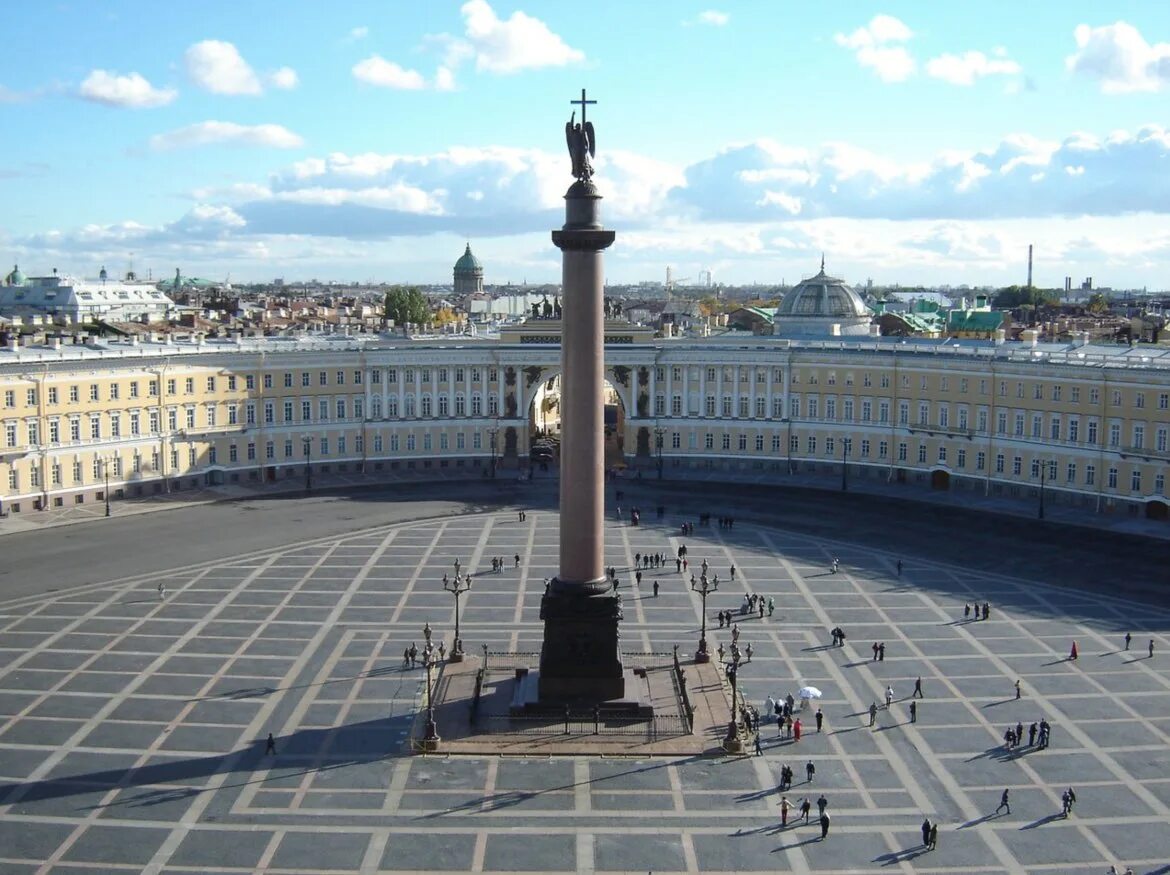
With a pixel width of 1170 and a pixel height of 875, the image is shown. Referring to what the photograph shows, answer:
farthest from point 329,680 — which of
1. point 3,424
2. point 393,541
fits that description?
point 3,424

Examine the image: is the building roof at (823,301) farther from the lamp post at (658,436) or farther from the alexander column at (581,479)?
the alexander column at (581,479)

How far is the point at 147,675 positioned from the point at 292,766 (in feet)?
33.5

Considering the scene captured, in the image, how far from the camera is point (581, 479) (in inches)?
1501

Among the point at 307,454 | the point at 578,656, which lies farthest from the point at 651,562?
the point at 307,454

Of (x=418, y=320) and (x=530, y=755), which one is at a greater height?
(x=418, y=320)

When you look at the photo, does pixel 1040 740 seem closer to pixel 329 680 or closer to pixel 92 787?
pixel 329 680

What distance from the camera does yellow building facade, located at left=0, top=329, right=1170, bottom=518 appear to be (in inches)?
2827

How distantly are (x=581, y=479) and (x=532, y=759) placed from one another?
27.9ft

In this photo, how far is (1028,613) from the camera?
51.3m

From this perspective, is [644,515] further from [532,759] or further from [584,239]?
[532,759]

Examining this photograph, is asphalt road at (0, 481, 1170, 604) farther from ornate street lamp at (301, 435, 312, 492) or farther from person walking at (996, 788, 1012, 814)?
person walking at (996, 788, 1012, 814)

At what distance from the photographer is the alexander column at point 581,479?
37594 millimetres

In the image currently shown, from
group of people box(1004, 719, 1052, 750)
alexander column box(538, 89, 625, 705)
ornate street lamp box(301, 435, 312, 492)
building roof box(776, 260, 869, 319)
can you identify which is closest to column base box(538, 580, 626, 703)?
alexander column box(538, 89, 625, 705)

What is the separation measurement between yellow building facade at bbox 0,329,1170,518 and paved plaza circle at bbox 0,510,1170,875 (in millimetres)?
20106
